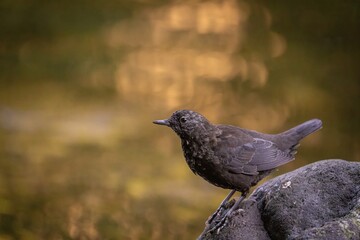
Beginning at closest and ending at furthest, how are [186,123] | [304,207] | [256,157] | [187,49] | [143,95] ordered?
[304,207] → [186,123] → [256,157] → [143,95] → [187,49]

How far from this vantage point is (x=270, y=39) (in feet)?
44.4

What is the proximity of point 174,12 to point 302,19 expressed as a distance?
243 cm

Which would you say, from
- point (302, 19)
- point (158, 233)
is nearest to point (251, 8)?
point (302, 19)

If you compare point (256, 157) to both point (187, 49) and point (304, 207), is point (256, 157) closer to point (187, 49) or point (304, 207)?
point (304, 207)

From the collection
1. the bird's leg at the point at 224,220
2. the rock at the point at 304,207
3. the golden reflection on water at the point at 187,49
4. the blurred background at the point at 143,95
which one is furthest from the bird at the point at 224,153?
the golden reflection on water at the point at 187,49

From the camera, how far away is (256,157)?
5.23 m

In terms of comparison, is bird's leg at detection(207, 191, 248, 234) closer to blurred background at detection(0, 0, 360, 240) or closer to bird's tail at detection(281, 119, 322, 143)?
bird's tail at detection(281, 119, 322, 143)

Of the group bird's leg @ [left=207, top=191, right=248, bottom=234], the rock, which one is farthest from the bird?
the rock

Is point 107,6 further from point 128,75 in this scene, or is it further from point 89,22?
point 128,75

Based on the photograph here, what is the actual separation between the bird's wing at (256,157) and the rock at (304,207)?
6.2 inches

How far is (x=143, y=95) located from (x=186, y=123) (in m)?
6.98

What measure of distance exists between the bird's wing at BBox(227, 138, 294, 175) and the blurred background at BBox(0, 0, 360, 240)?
3653 mm

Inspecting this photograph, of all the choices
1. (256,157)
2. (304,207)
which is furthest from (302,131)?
(304,207)

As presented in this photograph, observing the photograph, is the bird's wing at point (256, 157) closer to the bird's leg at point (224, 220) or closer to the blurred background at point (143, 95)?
the bird's leg at point (224, 220)
